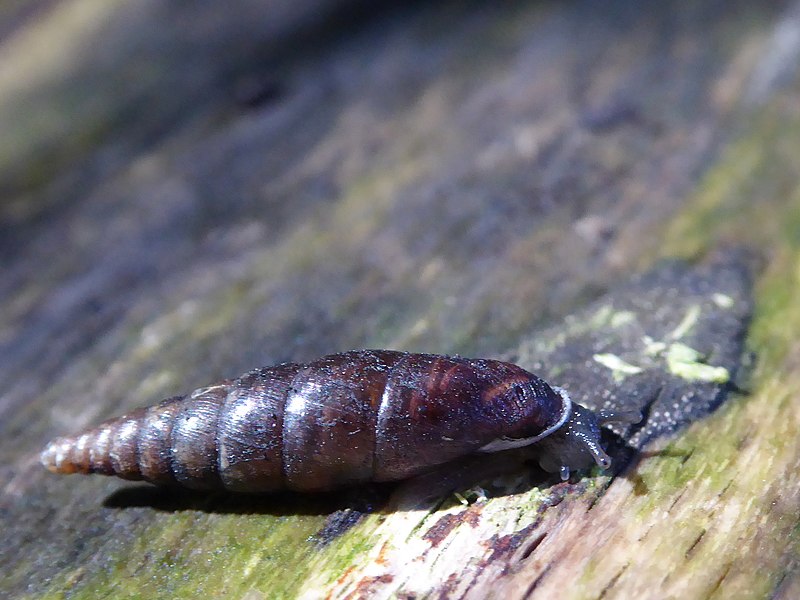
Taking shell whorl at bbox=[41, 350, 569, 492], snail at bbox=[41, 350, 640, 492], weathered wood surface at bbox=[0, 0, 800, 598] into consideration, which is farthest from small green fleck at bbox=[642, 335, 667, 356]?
shell whorl at bbox=[41, 350, 569, 492]

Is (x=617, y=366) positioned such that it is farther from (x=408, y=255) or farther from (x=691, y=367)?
(x=408, y=255)

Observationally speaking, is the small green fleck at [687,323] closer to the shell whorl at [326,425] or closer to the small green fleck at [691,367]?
the small green fleck at [691,367]

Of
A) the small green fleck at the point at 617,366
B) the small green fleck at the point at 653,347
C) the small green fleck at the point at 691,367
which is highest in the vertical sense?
the small green fleck at the point at 617,366

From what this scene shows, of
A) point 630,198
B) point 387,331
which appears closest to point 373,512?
point 387,331

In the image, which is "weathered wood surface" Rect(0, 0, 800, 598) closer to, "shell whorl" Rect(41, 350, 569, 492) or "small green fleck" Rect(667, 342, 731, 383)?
"small green fleck" Rect(667, 342, 731, 383)

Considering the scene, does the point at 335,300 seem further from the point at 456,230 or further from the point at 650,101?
the point at 650,101

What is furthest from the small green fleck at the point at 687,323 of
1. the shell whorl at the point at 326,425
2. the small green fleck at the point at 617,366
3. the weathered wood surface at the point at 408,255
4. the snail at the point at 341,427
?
the shell whorl at the point at 326,425
